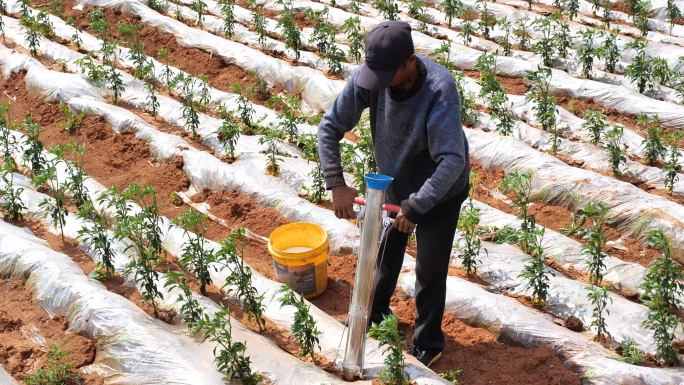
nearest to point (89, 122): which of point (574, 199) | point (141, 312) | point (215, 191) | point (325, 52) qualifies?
point (215, 191)

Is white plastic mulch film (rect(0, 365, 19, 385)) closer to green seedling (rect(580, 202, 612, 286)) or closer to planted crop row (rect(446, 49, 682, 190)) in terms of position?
green seedling (rect(580, 202, 612, 286))

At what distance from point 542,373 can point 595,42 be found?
218 inches

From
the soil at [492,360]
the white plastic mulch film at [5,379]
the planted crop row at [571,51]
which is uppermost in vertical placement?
the planted crop row at [571,51]

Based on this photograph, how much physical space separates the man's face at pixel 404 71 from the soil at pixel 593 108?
4.45 m

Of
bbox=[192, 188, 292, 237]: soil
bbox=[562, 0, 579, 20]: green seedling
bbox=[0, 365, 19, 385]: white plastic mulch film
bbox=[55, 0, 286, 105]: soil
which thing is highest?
bbox=[562, 0, 579, 20]: green seedling

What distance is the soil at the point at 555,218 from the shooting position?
4953mm

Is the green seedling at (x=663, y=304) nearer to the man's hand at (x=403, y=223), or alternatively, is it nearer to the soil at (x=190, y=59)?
the man's hand at (x=403, y=223)

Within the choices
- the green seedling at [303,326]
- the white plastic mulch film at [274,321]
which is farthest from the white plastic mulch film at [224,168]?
the green seedling at [303,326]

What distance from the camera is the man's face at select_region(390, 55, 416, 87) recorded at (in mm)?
2898

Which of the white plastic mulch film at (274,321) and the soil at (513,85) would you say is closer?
the white plastic mulch film at (274,321)

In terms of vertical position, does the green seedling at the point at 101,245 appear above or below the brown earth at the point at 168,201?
above

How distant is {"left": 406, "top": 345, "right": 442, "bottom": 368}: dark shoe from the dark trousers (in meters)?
0.02

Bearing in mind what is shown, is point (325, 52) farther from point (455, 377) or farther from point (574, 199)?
point (455, 377)

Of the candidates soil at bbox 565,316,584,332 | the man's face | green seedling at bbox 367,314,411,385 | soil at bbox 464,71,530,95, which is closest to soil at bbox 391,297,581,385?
soil at bbox 565,316,584,332
